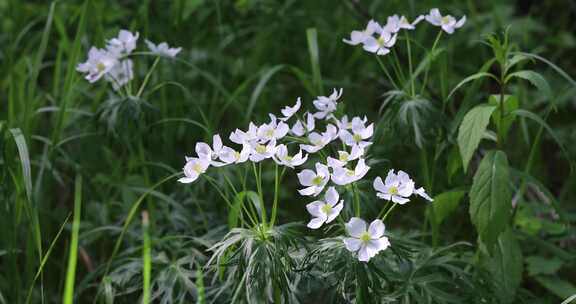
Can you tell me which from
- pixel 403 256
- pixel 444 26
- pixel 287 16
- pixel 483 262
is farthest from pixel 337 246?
pixel 287 16

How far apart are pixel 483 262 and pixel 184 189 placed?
37.6 inches

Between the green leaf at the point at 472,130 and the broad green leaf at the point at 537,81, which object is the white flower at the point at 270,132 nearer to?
the green leaf at the point at 472,130

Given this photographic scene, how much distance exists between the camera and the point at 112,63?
2.17 m

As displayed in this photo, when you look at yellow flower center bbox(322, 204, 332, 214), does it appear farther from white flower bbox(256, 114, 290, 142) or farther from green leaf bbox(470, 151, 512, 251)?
green leaf bbox(470, 151, 512, 251)

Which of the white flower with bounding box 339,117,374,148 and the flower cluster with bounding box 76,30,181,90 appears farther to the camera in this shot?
the flower cluster with bounding box 76,30,181,90

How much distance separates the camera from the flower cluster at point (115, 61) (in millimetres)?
2186

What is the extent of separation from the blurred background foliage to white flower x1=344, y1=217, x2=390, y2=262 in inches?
3.6

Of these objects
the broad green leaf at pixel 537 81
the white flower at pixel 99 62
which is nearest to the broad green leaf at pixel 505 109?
the broad green leaf at pixel 537 81

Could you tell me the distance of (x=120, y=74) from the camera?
2.28 metres

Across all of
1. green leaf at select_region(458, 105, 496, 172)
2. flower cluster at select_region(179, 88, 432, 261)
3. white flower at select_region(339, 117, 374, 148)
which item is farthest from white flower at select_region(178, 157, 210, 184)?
green leaf at select_region(458, 105, 496, 172)

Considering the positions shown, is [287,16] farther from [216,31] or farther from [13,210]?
[13,210]

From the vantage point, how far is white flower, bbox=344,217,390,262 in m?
1.48

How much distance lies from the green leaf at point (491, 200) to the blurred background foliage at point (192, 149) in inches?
5.6

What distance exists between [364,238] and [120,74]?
109 cm
